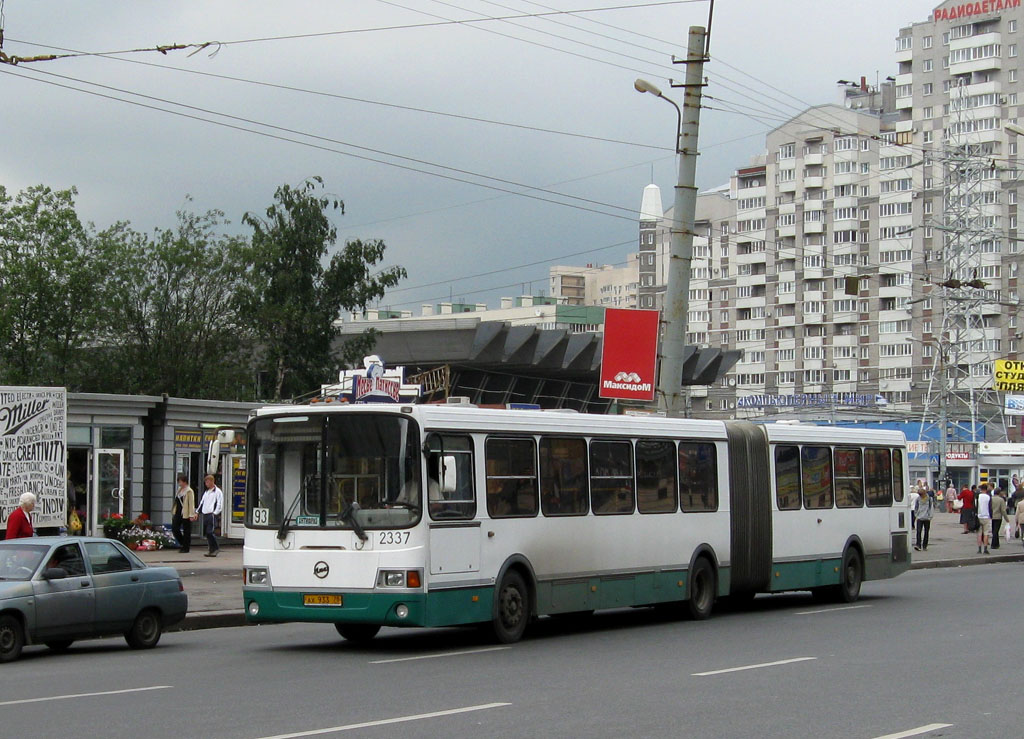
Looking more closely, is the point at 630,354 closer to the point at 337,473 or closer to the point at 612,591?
the point at 612,591

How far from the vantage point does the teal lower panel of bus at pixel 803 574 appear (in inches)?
858

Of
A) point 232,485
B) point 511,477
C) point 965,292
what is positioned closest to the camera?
point 511,477

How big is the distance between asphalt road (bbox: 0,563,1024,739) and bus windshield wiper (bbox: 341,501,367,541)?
1.25 m

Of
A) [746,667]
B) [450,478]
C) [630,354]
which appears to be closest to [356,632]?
[450,478]

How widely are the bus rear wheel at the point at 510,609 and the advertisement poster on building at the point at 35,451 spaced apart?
14.1 meters

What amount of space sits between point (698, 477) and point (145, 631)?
7.75 meters

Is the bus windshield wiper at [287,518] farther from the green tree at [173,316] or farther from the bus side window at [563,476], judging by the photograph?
the green tree at [173,316]

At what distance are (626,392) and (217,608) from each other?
376 inches

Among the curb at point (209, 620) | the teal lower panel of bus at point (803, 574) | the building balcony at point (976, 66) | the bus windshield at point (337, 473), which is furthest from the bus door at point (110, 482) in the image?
the building balcony at point (976, 66)

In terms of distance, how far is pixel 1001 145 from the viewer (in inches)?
4700

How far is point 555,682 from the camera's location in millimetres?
12516

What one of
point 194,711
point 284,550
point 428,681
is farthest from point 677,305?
point 194,711

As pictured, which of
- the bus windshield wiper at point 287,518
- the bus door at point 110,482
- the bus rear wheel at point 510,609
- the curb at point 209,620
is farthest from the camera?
the bus door at point 110,482

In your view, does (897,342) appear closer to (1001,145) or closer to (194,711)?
(1001,145)
